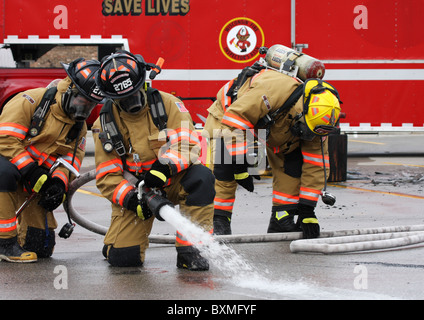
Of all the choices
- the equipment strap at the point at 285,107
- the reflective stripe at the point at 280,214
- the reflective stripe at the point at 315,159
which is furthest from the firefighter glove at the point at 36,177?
the reflective stripe at the point at 315,159

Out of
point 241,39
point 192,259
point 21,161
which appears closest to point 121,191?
point 192,259

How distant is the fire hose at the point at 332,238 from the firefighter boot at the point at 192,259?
63 cm

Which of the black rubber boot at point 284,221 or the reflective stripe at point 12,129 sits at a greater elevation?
the reflective stripe at point 12,129

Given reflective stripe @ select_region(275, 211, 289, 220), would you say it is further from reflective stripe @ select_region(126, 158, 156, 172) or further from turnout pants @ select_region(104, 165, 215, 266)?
reflective stripe @ select_region(126, 158, 156, 172)

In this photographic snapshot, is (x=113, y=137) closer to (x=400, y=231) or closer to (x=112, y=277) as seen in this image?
(x=112, y=277)

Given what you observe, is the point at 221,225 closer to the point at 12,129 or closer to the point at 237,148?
the point at 237,148

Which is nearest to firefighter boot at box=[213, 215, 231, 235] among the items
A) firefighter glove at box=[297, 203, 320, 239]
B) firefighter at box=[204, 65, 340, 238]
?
firefighter at box=[204, 65, 340, 238]

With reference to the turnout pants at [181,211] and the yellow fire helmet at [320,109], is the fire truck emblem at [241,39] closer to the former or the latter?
the yellow fire helmet at [320,109]

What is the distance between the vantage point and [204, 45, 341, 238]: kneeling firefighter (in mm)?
5445

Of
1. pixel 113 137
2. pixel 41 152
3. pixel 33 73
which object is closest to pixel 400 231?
pixel 113 137

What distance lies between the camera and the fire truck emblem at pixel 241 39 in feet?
37.4

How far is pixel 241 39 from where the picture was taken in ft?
37.7

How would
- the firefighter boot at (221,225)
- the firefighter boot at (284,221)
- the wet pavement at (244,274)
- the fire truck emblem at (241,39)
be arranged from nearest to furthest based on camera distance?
the wet pavement at (244,274), the firefighter boot at (221,225), the firefighter boot at (284,221), the fire truck emblem at (241,39)

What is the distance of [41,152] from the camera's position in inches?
203
